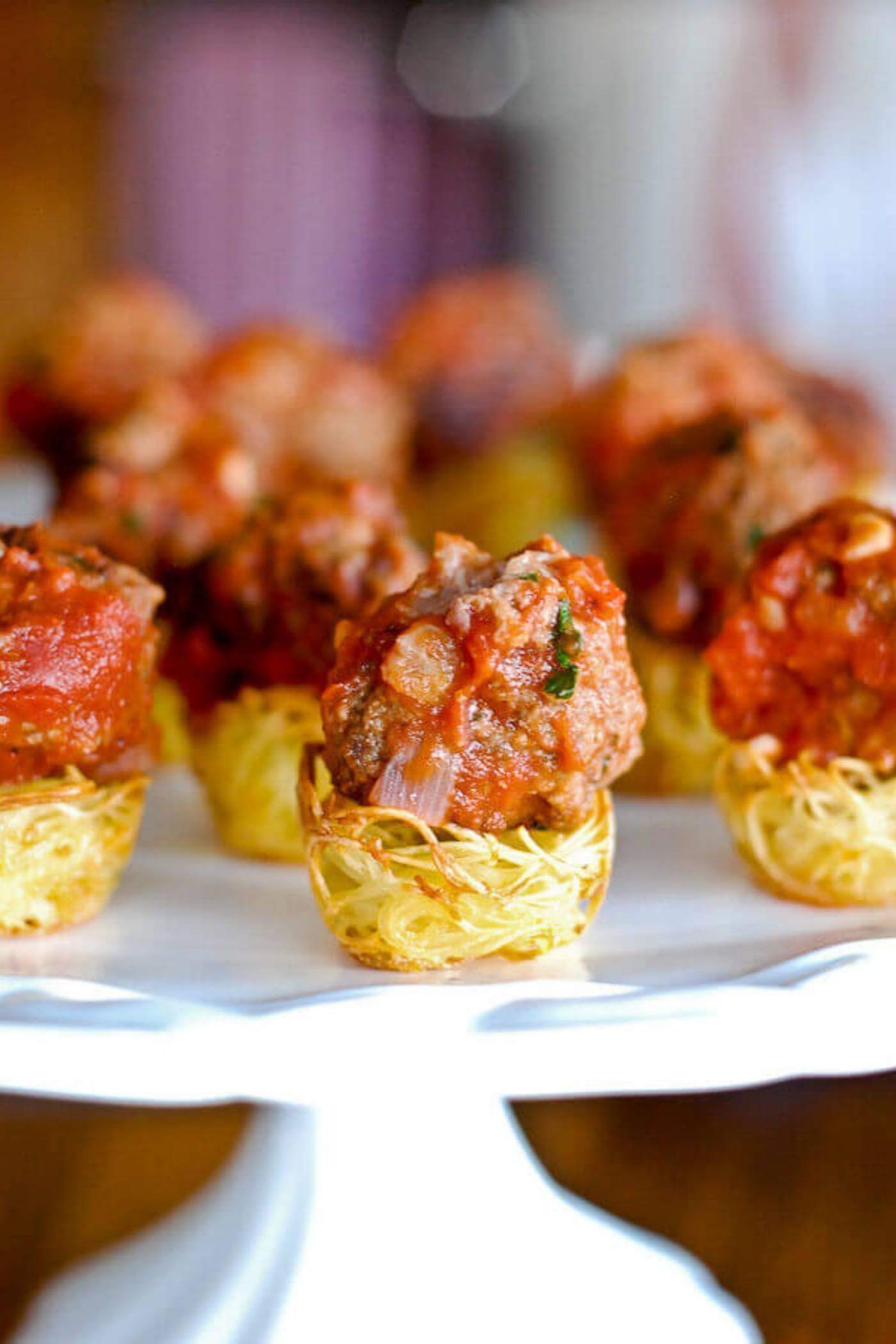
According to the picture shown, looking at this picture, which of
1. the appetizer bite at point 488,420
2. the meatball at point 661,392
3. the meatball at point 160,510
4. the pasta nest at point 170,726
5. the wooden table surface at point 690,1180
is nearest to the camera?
the wooden table surface at point 690,1180

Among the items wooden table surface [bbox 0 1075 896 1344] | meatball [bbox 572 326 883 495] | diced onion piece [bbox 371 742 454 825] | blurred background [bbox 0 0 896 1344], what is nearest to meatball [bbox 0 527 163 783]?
diced onion piece [bbox 371 742 454 825]

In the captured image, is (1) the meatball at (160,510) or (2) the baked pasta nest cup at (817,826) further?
(1) the meatball at (160,510)

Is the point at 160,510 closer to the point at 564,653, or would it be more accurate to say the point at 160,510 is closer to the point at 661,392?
the point at 564,653

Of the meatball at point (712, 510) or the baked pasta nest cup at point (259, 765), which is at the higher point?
the meatball at point (712, 510)

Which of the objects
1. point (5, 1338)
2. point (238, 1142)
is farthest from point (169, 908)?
point (238, 1142)

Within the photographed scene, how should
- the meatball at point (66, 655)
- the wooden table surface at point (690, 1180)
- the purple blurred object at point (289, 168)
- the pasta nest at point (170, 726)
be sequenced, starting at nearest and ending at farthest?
1. the meatball at point (66, 655)
2. the wooden table surface at point (690, 1180)
3. the pasta nest at point (170, 726)
4. the purple blurred object at point (289, 168)

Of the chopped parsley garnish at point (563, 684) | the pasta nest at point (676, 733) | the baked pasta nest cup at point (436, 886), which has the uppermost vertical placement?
the chopped parsley garnish at point (563, 684)

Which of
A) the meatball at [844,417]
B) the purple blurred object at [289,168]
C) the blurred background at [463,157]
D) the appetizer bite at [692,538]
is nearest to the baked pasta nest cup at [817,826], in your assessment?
the appetizer bite at [692,538]

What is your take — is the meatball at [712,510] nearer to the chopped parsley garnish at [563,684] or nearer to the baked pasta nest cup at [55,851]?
the chopped parsley garnish at [563,684]
